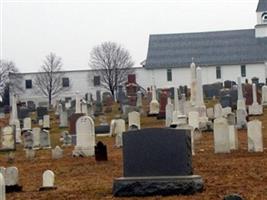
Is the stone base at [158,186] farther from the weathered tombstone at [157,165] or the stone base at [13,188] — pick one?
the stone base at [13,188]

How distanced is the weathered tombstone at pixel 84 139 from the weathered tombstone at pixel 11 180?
7.70 metres

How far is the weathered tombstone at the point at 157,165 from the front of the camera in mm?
12820

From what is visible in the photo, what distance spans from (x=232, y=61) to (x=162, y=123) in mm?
50689

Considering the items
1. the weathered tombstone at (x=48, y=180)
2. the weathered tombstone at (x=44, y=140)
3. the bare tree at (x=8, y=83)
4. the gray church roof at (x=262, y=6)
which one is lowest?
the weathered tombstone at (x=48, y=180)

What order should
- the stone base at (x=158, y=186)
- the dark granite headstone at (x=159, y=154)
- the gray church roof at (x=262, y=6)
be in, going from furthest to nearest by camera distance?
the gray church roof at (x=262, y=6) < the dark granite headstone at (x=159, y=154) < the stone base at (x=158, y=186)

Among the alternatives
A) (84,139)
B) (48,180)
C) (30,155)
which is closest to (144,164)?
(48,180)

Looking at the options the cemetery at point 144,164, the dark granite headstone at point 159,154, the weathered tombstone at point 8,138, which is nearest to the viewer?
→ the cemetery at point 144,164

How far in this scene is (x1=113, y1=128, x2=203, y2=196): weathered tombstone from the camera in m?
12.8

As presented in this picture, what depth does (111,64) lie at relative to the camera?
90438mm

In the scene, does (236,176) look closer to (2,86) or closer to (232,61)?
(232,61)

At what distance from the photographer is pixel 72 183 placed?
604 inches

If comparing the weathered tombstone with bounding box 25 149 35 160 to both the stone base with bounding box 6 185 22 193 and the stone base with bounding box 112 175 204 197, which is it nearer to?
the stone base with bounding box 6 185 22 193

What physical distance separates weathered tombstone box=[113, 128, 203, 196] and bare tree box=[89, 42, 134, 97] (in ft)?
224

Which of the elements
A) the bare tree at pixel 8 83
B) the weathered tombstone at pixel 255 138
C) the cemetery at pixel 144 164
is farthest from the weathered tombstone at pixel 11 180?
the bare tree at pixel 8 83
